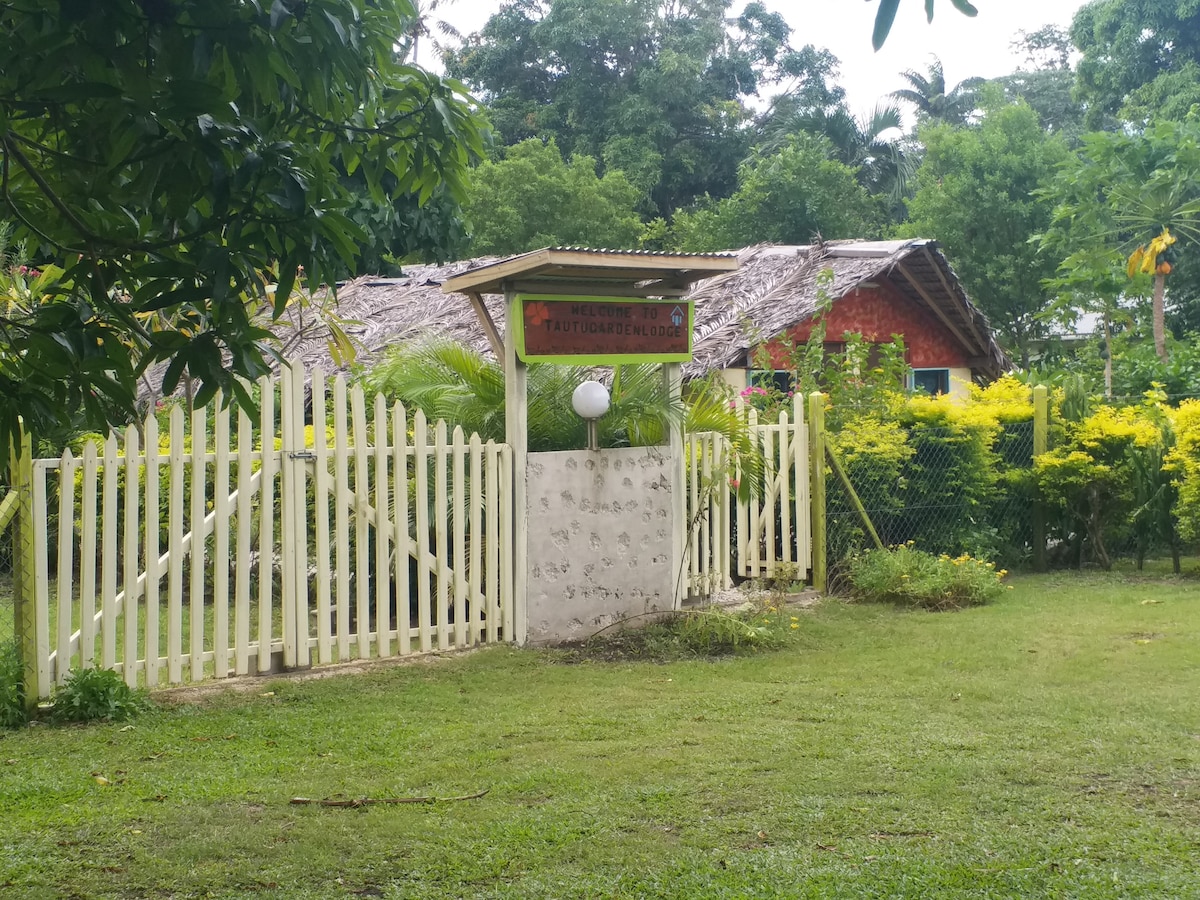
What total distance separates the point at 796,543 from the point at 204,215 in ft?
25.5

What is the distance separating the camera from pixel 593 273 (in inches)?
322

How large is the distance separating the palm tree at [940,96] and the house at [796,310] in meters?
28.7

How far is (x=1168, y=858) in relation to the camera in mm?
4082

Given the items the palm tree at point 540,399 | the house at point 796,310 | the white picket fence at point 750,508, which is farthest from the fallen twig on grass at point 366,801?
the house at point 796,310

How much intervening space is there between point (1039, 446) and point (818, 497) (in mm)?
3007

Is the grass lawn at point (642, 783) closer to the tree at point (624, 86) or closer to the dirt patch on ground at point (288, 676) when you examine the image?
the dirt patch on ground at point (288, 676)

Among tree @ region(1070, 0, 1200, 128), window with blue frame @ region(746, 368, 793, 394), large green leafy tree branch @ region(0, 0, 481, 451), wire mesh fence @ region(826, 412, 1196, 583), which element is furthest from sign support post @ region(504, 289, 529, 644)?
tree @ region(1070, 0, 1200, 128)

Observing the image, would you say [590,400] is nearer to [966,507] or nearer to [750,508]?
[750,508]

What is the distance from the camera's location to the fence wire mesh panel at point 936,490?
10.7 m

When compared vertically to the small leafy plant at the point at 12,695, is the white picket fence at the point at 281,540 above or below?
above

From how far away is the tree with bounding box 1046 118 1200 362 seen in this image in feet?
59.8

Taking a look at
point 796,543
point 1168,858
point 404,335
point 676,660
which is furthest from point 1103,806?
point 404,335

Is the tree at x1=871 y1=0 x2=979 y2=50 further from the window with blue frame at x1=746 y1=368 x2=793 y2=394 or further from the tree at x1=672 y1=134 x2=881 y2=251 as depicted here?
the tree at x1=672 y1=134 x2=881 y2=251

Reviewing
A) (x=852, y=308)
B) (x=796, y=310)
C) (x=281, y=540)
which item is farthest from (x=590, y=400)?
(x=852, y=308)
